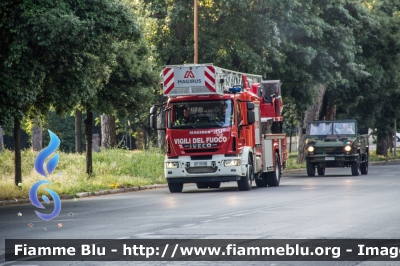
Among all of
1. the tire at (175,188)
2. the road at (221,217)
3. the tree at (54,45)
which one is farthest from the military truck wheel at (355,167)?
the tree at (54,45)

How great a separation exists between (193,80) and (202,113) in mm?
990

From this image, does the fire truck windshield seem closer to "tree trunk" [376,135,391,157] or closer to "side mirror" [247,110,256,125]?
"side mirror" [247,110,256,125]

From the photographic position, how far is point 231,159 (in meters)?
26.4

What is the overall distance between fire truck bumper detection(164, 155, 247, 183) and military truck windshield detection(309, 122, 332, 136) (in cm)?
1332

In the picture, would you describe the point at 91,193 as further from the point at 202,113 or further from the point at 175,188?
the point at 202,113

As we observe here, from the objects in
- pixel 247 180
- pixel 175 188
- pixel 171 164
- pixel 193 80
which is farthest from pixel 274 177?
pixel 193 80

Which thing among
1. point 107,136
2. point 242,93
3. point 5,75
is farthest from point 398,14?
point 5,75

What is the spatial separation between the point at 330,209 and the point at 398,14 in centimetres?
4320

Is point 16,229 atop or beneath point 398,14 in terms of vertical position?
beneath

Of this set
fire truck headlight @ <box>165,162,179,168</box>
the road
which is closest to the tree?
the road

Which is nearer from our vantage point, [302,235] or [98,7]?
[302,235]

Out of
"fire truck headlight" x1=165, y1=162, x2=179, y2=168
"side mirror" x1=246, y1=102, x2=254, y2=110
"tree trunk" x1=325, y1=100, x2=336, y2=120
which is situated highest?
"tree trunk" x1=325, y1=100, x2=336, y2=120

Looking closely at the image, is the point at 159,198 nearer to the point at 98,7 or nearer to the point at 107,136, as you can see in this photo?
the point at 98,7

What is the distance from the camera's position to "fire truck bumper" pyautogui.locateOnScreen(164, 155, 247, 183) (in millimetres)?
26391
